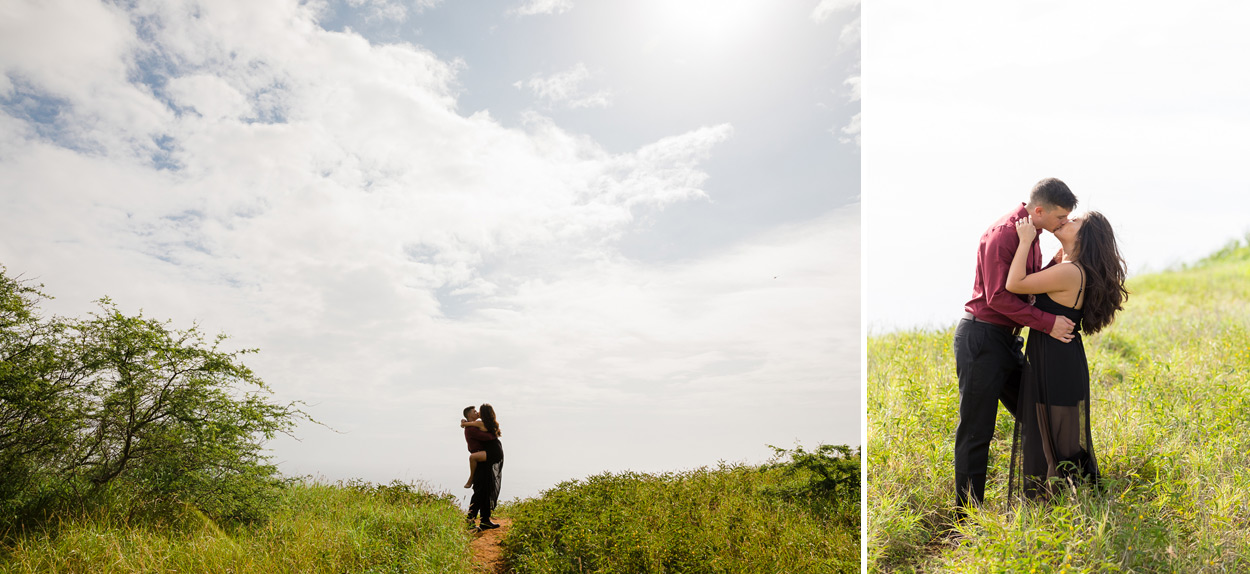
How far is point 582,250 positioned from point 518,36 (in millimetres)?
1878

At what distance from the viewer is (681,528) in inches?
175

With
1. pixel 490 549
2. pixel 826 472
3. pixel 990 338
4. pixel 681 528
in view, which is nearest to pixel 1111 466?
pixel 990 338

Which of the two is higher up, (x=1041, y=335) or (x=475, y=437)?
(x=1041, y=335)

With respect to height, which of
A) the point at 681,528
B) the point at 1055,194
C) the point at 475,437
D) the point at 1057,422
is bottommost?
the point at 681,528

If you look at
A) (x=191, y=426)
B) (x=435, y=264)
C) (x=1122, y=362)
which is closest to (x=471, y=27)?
(x=435, y=264)

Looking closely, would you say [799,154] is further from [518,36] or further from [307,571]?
[307,571]

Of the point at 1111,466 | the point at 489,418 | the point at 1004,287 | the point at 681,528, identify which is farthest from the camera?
the point at 489,418

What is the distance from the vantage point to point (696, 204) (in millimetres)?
6145

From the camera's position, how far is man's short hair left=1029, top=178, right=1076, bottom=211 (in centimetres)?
313

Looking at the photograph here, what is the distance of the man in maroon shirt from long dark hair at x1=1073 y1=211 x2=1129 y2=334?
123 millimetres

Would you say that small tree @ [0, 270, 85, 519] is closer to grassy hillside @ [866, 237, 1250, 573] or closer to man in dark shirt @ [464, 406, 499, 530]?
man in dark shirt @ [464, 406, 499, 530]

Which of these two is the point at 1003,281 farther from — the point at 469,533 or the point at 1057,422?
the point at 469,533

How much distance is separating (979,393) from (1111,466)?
84 cm

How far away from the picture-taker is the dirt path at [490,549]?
454cm
